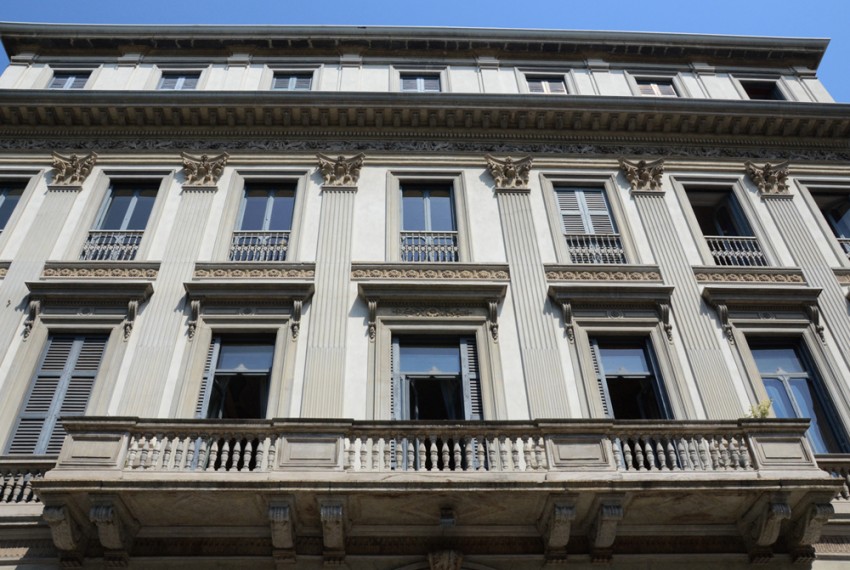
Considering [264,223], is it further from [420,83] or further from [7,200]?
[420,83]

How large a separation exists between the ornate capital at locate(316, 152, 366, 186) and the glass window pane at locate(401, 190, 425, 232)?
1244 millimetres

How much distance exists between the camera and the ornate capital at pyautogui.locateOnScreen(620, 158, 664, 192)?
16.4 m

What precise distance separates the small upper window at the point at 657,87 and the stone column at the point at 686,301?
130 inches

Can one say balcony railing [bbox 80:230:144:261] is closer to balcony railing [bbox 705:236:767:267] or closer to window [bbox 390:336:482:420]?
window [bbox 390:336:482:420]

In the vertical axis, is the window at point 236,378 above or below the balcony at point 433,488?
above

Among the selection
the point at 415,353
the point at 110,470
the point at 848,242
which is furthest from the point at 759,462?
the point at 110,470

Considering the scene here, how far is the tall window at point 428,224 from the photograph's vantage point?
14961 millimetres

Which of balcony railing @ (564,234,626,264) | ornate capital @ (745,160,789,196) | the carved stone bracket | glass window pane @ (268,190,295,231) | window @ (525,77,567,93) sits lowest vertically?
A: the carved stone bracket

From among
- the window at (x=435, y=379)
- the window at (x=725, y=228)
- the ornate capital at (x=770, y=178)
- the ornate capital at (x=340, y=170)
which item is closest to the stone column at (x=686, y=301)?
the window at (x=725, y=228)

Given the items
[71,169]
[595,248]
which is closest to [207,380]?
[71,169]

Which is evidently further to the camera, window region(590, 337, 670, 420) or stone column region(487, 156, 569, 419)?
window region(590, 337, 670, 420)

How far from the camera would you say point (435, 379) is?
1291 cm

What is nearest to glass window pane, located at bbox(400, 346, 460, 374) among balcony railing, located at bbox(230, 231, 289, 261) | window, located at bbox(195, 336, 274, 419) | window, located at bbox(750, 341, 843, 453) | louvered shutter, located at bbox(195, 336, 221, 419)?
window, located at bbox(195, 336, 274, 419)

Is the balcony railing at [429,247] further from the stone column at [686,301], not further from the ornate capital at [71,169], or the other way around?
the ornate capital at [71,169]
